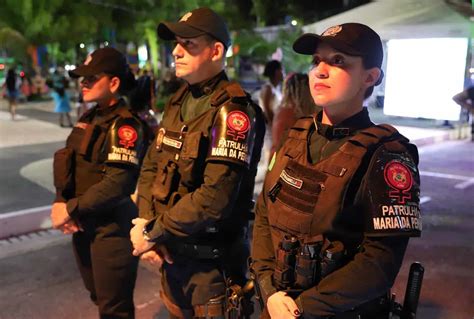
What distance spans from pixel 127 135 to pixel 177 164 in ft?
2.12

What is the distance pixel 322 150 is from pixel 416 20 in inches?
295

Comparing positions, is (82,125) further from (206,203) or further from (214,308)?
(214,308)

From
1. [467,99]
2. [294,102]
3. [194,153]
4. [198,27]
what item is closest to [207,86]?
[198,27]

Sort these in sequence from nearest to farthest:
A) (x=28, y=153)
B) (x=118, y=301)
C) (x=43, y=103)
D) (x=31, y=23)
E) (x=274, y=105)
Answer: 1. (x=118, y=301)
2. (x=274, y=105)
3. (x=28, y=153)
4. (x=43, y=103)
5. (x=31, y=23)

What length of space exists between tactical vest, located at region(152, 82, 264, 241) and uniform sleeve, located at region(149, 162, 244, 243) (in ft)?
0.19

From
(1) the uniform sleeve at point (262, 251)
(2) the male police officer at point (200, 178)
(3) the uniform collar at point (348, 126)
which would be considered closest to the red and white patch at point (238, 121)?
(2) the male police officer at point (200, 178)

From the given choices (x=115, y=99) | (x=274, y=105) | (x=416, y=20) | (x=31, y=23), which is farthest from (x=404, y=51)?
(x=31, y=23)

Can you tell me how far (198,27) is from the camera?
2258 mm

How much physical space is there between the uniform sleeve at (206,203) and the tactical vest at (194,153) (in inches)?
2.3

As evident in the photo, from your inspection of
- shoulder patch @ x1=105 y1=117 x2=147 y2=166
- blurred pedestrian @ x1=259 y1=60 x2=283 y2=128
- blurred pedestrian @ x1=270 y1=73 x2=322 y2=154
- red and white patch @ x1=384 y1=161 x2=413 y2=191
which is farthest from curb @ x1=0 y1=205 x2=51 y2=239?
red and white patch @ x1=384 y1=161 x2=413 y2=191

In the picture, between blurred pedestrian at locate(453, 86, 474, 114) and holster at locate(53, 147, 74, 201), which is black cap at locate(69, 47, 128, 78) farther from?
blurred pedestrian at locate(453, 86, 474, 114)

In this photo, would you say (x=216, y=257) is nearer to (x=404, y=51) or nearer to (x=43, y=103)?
(x=404, y=51)

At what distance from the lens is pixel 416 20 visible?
27.1 feet

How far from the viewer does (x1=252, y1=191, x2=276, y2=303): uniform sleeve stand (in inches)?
71.0
